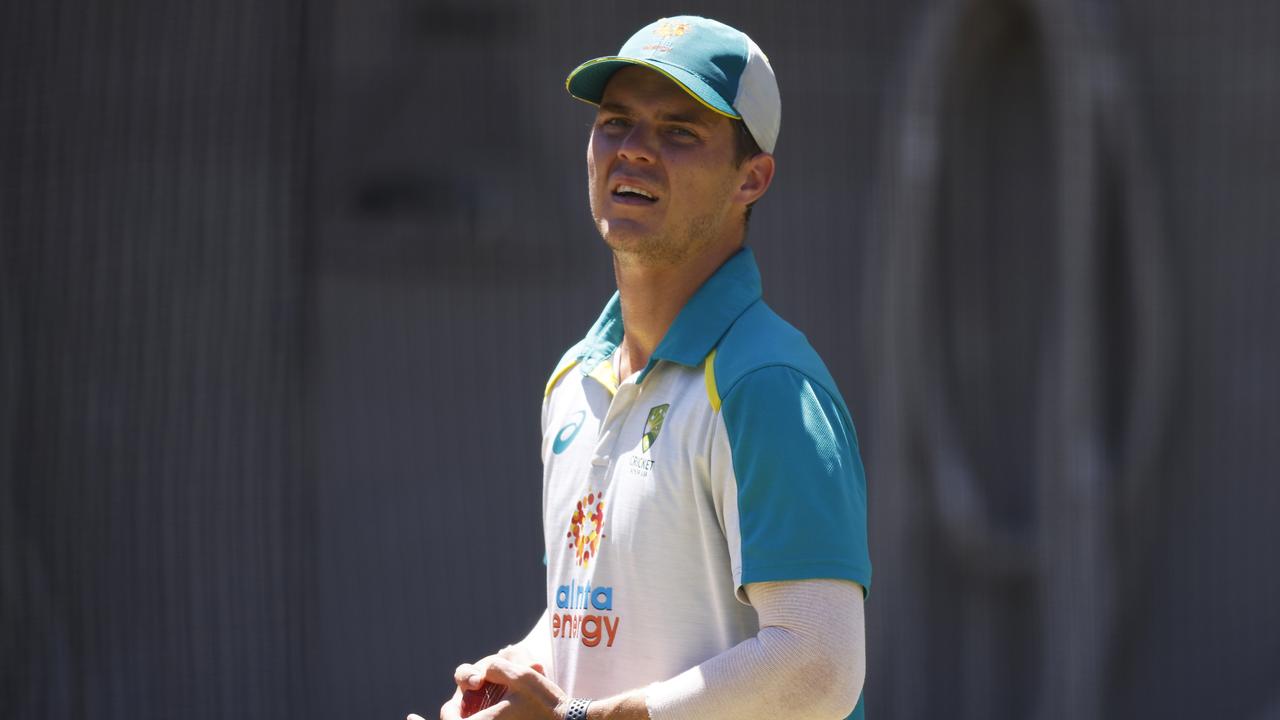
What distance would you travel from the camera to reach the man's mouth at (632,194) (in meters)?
1.82

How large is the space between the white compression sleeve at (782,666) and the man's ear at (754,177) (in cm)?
54

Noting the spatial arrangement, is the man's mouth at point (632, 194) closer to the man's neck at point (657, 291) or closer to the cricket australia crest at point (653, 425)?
the man's neck at point (657, 291)

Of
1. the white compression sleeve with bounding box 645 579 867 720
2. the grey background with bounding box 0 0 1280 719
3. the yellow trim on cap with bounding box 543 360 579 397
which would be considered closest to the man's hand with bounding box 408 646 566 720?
the white compression sleeve with bounding box 645 579 867 720

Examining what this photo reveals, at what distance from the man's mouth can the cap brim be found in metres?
0.13

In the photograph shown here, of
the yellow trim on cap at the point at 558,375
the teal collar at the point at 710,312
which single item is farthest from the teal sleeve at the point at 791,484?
the yellow trim on cap at the point at 558,375

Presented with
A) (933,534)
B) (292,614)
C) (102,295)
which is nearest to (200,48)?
(102,295)

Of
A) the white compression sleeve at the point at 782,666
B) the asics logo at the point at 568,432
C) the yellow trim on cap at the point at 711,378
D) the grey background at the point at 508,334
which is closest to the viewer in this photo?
the white compression sleeve at the point at 782,666

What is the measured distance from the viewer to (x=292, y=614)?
394 centimetres

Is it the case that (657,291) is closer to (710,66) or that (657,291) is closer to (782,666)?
(710,66)

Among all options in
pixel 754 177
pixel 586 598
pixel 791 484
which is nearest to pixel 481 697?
pixel 586 598

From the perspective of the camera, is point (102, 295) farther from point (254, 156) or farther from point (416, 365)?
point (416, 365)

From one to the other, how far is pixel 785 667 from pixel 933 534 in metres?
2.56

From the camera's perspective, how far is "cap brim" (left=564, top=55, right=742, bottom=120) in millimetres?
1760

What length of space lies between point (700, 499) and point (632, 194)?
0.41m
